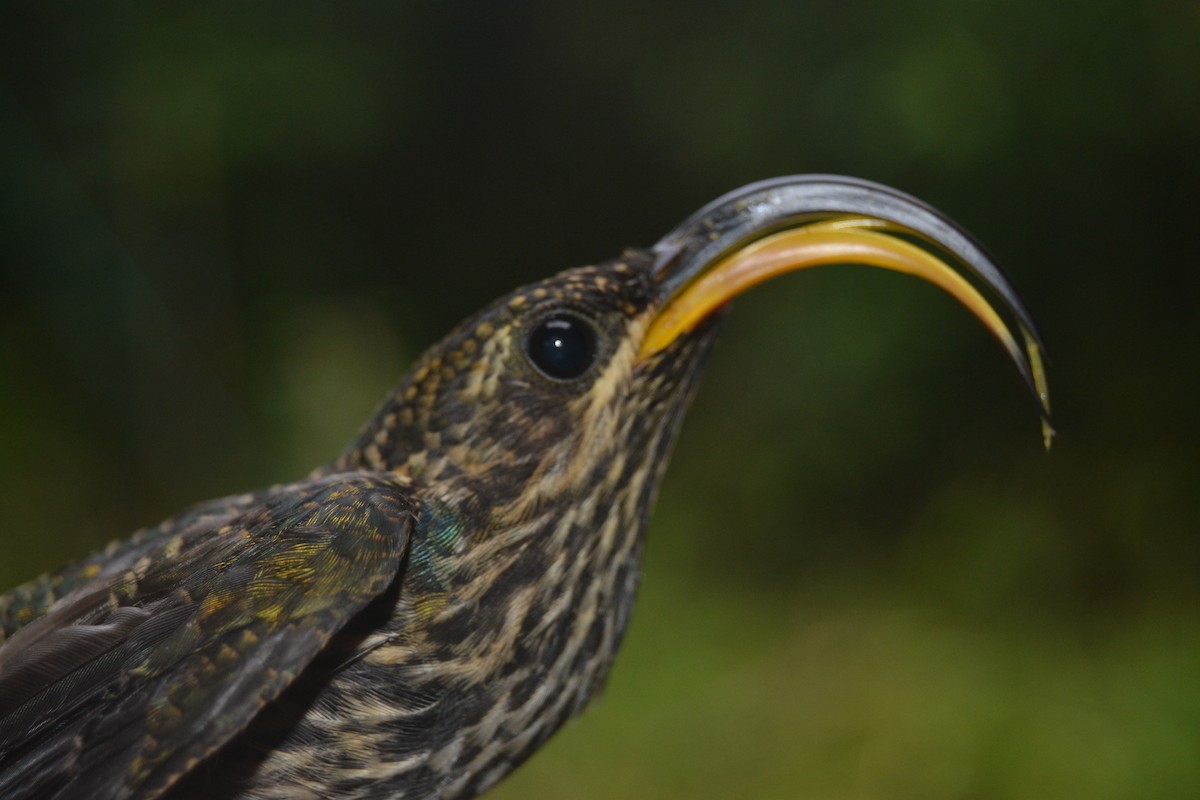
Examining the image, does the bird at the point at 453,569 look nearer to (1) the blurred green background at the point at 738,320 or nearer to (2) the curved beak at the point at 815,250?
(2) the curved beak at the point at 815,250

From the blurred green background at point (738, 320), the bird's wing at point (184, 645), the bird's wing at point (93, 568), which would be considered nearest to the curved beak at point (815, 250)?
the bird's wing at point (184, 645)

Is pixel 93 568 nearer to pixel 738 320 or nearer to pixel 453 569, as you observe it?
pixel 453 569

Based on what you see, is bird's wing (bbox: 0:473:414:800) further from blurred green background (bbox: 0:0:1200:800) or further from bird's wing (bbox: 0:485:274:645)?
blurred green background (bbox: 0:0:1200:800)

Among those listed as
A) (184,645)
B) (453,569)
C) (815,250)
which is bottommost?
(453,569)

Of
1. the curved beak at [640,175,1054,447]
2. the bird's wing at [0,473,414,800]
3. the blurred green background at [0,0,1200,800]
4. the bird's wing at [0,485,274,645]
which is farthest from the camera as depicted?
the blurred green background at [0,0,1200,800]

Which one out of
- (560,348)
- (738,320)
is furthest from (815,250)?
(738,320)

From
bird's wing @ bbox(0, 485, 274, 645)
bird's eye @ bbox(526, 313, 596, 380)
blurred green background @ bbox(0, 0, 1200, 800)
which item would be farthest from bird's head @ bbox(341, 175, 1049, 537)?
blurred green background @ bbox(0, 0, 1200, 800)

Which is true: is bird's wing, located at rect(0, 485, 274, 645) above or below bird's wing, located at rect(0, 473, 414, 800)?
above
